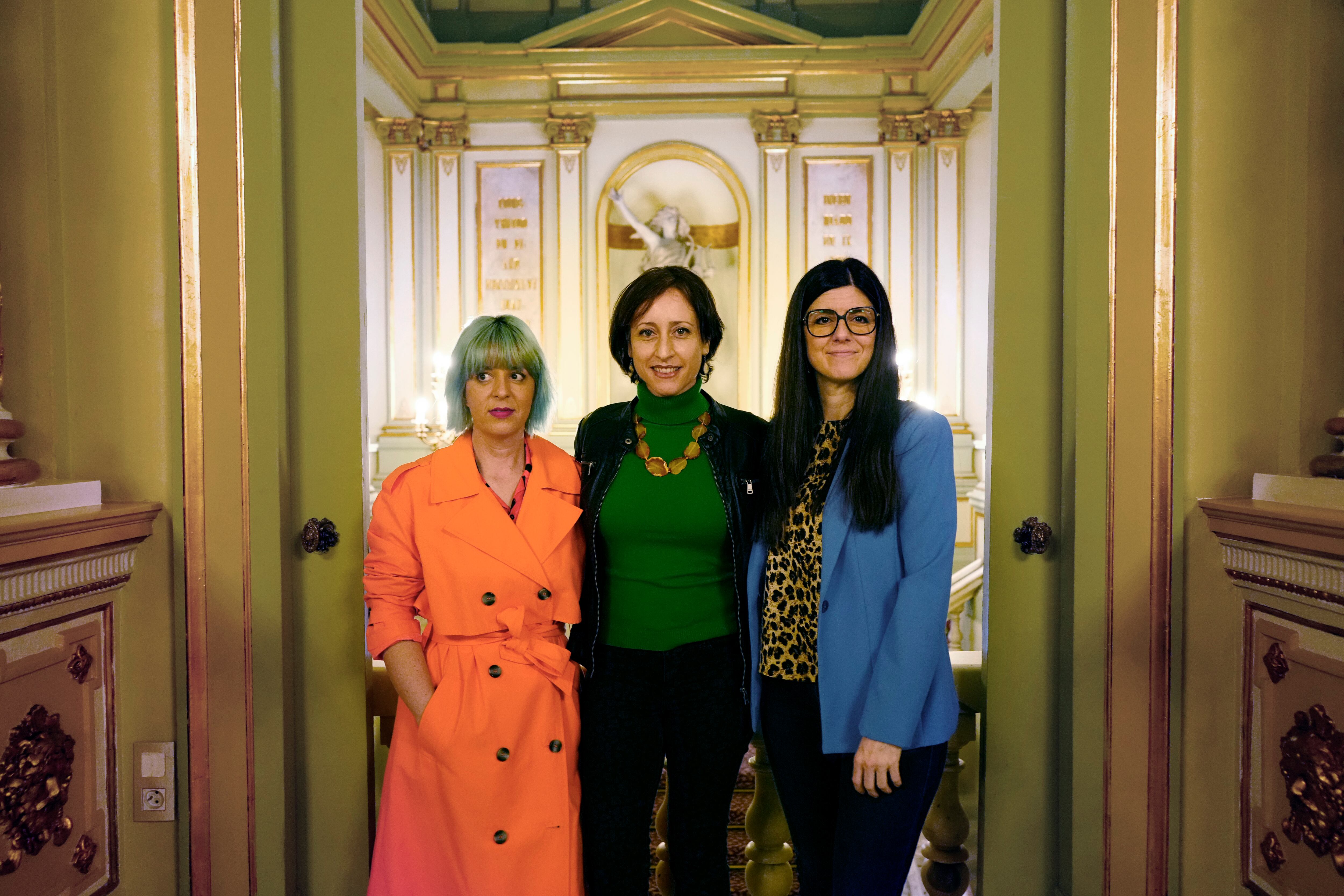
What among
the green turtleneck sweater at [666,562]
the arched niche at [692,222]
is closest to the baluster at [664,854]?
the green turtleneck sweater at [666,562]

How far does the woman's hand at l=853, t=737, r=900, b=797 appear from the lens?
4.50 feet

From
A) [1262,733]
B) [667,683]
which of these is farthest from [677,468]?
[1262,733]

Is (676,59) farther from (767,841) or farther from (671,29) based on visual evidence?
(767,841)

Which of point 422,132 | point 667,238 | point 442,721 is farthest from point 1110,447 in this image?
point 422,132

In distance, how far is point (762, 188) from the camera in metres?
6.76

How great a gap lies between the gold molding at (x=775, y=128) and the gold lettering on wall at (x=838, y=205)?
0.27 meters

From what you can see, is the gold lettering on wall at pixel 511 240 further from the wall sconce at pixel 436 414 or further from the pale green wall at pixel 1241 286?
the pale green wall at pixel 1241 286

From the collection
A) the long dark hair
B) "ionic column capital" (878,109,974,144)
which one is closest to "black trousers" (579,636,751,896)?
the long dark hair

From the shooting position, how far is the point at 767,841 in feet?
6.54

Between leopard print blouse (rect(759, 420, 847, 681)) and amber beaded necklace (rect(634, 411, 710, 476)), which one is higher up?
amber beaded necklace (rect(634, 411, 710, 476))

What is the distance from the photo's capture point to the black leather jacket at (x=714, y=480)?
1.57 metres

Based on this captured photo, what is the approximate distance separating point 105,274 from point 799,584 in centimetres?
171

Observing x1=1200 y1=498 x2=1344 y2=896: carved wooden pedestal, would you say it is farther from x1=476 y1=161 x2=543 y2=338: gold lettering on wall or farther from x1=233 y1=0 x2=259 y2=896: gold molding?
x1=476 y1=161 x2=543 y2=338: gold lettering on wall

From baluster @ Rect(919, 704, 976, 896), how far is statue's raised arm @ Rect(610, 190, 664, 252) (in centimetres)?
549
